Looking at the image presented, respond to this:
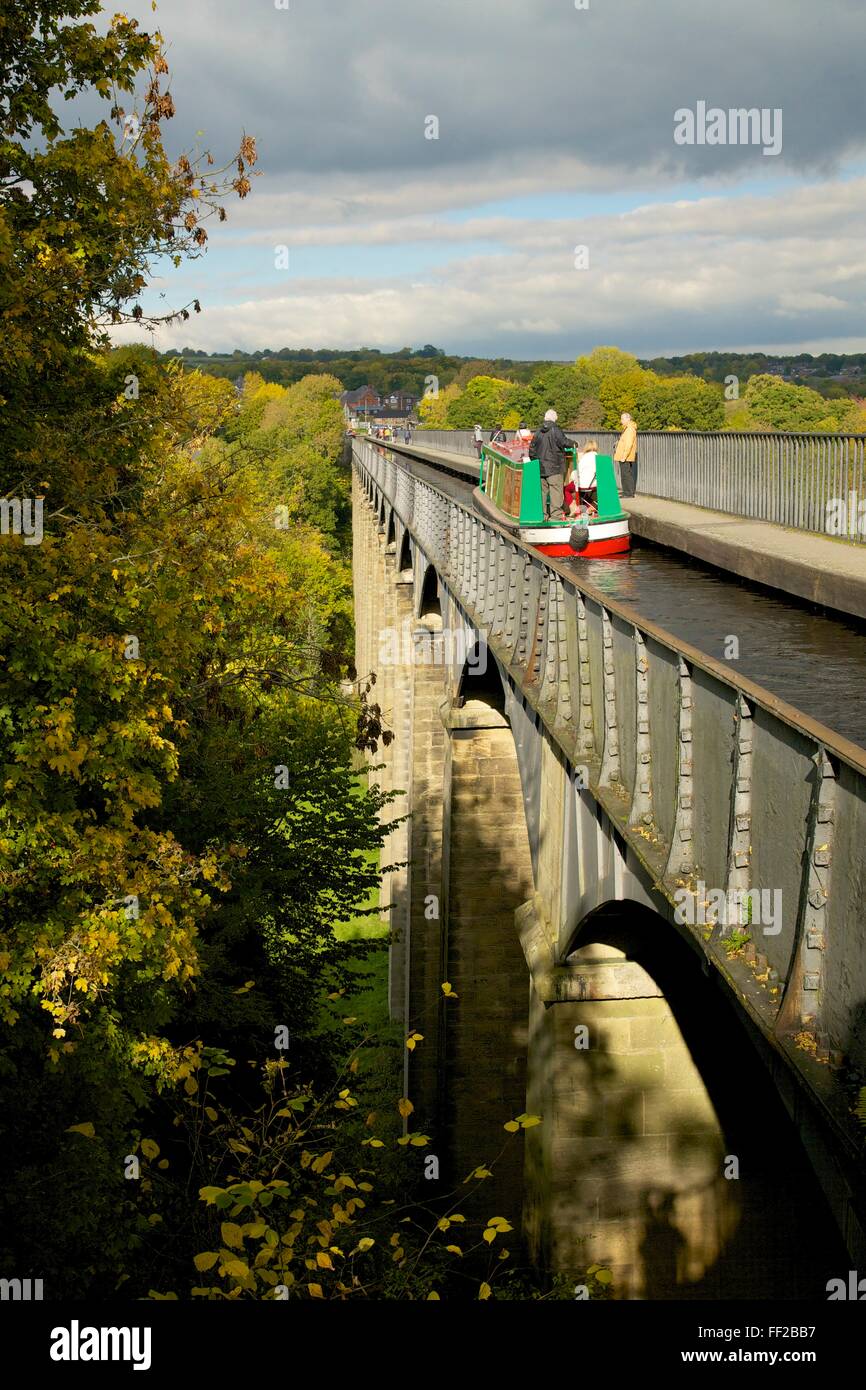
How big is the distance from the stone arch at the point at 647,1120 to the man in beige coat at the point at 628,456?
44.8ft

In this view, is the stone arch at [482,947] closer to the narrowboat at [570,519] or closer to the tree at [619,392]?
the narrowboat at [570,519]

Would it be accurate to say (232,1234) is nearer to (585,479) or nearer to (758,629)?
(758,629)

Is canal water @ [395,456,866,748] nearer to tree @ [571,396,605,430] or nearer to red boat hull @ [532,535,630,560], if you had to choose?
red boat hull @ [532,535,630,560]

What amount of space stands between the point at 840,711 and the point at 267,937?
32.4 ft

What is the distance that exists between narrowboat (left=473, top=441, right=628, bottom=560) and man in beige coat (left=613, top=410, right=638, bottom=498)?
109 inches

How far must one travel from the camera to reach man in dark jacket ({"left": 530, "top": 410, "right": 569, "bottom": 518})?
17719 mm

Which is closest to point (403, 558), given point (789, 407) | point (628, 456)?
point (628, 456)

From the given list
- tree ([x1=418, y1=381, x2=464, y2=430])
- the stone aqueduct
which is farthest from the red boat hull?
tree ([x1=418, y1=381, x2=464, y2=430])

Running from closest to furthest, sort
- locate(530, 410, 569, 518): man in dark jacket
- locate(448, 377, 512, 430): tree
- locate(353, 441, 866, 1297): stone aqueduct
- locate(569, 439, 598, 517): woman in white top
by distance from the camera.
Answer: locate(353, 441, 866, 1297): stone aqueduct, locate(530, 410, 569, 518): man in dark jacket, locate(569, 439, 598, 517): woman in white top, locate(448, 377, 512, 430): tree

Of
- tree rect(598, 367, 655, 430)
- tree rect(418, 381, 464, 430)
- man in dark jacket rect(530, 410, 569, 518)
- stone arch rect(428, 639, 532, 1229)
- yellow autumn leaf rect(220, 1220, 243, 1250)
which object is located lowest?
stone arch rect(428, 639, 532, 1229)

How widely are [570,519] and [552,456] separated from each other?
102cm

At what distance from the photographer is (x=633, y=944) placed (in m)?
10.0
